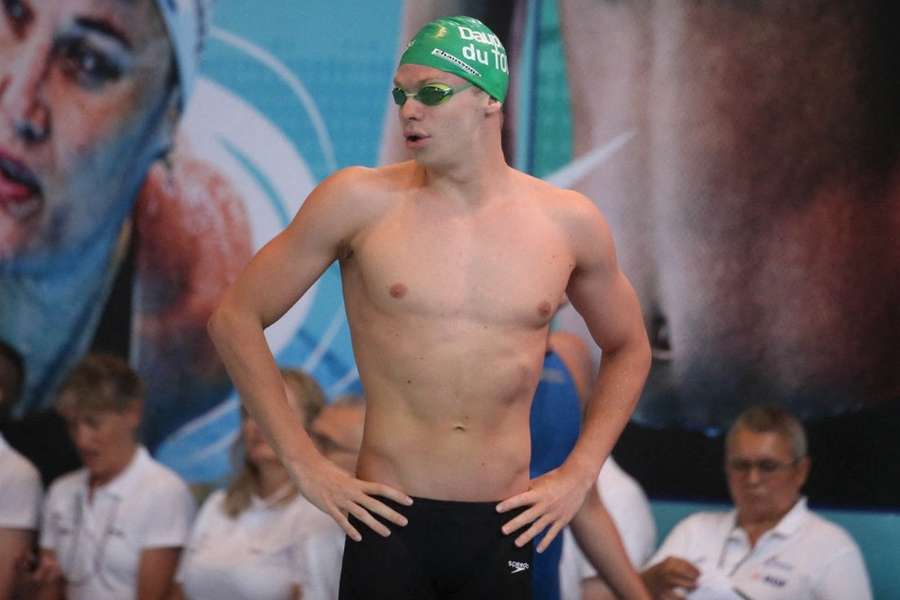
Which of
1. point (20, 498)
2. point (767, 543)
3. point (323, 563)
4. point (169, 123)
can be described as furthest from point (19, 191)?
point (767, 543)

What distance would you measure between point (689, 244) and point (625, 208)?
0.27m

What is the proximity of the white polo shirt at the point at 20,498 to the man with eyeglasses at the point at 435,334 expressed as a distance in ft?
9.34

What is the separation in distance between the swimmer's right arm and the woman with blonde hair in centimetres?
158

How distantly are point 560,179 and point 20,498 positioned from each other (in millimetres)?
2386

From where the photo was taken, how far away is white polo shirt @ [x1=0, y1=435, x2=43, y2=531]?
5660 millimetres

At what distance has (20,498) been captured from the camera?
5.68 metres

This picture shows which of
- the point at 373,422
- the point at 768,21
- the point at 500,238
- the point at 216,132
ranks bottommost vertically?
the point at 373,422

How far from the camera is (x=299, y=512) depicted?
4.79m

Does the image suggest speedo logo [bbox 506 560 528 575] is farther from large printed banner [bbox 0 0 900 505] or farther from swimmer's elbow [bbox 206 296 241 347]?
large printed banner [bbox 0 0 900 505]

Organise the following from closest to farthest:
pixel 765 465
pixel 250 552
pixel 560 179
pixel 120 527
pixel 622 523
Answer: pixel 250 552, pixel 765 465, pixel 622 523, pixel 120 527, pixel 560 179

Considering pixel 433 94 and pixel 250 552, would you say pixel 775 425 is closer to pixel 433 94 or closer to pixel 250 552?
pixel 250 552

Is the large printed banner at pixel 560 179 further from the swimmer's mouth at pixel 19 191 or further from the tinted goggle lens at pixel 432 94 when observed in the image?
the tinted goggle lens at pixel 432 94

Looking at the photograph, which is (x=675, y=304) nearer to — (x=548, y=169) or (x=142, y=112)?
(x=548, y=169)

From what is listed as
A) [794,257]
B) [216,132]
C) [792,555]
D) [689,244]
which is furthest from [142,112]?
[792,555]
